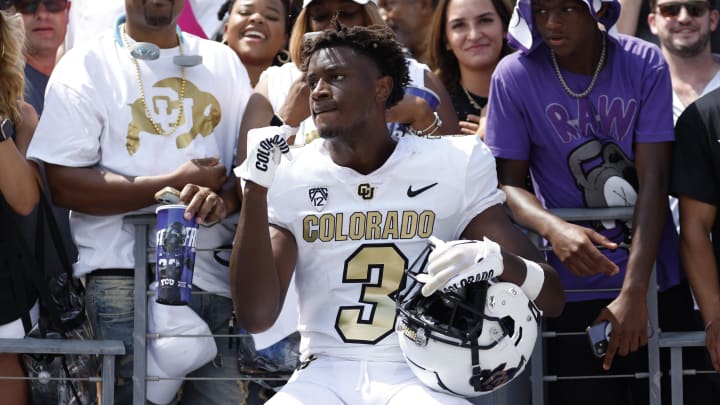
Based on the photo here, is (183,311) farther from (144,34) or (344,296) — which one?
(144,34)

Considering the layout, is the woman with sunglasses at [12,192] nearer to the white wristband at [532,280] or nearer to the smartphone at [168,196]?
the smartphone at [168,196]

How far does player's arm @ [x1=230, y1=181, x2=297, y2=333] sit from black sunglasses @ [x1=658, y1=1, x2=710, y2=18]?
2.74 meters

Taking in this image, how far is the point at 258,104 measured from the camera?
19.2 feet

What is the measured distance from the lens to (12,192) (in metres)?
5.54

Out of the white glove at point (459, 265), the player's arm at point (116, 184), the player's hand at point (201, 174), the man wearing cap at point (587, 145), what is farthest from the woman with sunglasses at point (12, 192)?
the man wearing cap at point (587, 145)

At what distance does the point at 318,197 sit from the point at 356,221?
181 mm

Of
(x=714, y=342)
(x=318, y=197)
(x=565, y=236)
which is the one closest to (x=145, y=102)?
(x=318, y=197)

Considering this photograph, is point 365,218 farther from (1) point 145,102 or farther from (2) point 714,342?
(2) point 714,342

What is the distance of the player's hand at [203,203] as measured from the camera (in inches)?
212

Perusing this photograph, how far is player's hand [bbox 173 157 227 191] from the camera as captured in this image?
557 cm

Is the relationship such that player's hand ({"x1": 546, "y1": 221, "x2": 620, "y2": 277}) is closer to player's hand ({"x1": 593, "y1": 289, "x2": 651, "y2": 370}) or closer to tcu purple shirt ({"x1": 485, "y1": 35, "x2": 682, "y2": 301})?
player's hand ({"x1": 593, "y1": 289, "x2": 651, "y2": 370})

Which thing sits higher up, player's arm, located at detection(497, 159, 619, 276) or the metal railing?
player's arm, located at detection(497, 159, 619, 276)

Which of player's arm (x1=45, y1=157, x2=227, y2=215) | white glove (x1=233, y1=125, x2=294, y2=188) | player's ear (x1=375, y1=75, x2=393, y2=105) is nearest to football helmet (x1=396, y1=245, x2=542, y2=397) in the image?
white glove (x1=233, y1=125, x2=294, y2=188)

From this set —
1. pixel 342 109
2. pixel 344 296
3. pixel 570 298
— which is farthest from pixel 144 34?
pixel 570 298
